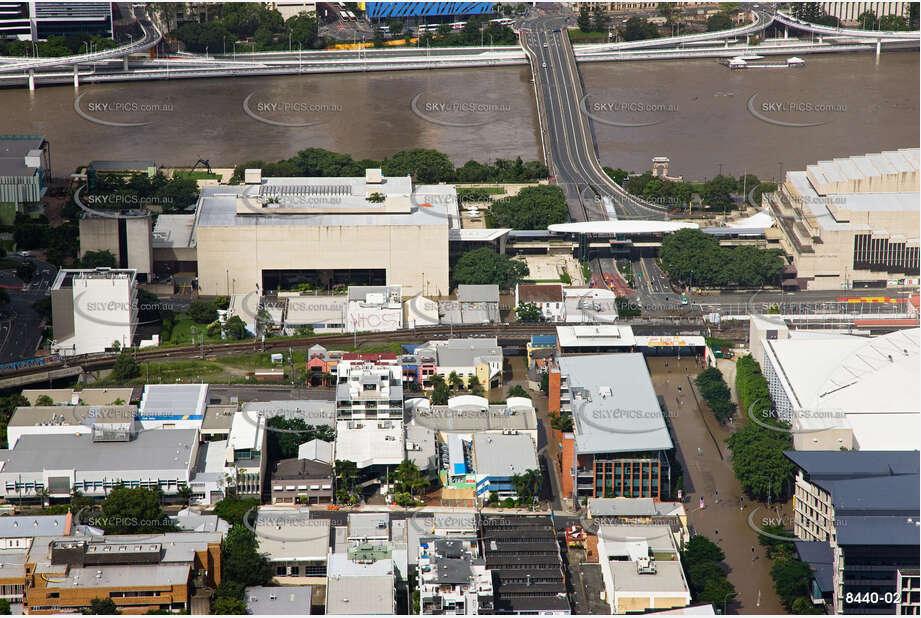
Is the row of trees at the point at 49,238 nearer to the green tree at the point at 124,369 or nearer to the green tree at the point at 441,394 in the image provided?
the green tree at the point at 124,369

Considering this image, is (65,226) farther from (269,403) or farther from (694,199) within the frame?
(694,199)

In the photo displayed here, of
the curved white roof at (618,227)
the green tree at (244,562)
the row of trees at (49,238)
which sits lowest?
the green tree at (244,562)

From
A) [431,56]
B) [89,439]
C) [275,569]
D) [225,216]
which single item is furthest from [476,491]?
[431,56]

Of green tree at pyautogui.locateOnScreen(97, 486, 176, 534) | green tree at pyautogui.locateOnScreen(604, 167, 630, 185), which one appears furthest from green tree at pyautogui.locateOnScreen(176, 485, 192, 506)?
green tree at pyautogui.locateOnScreen(604, 167, 630, 185)

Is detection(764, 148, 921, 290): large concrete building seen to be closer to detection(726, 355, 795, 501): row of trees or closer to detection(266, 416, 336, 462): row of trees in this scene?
detection(726, 355, 795, 501): row of trees

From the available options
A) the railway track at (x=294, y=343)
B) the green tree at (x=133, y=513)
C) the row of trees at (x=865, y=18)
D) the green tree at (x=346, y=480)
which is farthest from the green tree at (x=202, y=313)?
the row of trees at (x=865, y=18)


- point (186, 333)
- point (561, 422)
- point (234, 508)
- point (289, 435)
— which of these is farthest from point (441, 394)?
point (186, 333)
